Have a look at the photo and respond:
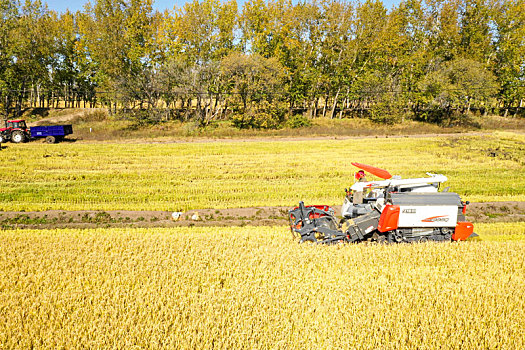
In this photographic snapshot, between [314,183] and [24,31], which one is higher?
[24,31]

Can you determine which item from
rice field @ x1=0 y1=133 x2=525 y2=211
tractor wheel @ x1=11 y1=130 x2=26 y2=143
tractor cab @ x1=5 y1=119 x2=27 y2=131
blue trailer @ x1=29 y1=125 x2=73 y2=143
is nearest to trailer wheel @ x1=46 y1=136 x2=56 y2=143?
blue trailer @ x1=29 y1=125 x2=73 y2=143

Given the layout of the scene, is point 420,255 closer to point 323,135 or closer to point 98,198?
point 98,198

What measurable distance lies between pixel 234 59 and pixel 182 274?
32221 mm

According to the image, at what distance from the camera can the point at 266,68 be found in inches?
1474

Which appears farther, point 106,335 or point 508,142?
point 508,142

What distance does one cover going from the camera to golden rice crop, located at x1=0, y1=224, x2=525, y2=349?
566 cm

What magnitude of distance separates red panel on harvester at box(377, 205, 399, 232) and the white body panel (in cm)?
13

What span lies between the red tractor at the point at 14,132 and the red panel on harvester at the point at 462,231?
3546 cm

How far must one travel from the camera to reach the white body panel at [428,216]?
8.98m

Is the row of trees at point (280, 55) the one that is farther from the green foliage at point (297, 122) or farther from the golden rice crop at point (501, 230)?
the golden rice crop at point (501, 230)

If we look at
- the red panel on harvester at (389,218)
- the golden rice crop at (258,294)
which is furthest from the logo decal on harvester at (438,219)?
the red panel on harvester at (389,218)

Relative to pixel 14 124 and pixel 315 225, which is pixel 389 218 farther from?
pixel 14 124

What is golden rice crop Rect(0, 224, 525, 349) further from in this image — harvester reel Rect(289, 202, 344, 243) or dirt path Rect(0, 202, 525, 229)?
dirt path Rect(0, 202, 525, 229)

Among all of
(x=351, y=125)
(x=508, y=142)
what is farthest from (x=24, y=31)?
(x=508, y=142)
